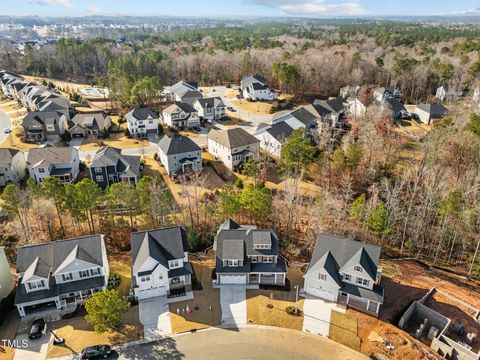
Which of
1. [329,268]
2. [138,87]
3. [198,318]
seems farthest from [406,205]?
[138,87]

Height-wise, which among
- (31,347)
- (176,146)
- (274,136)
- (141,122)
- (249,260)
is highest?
(141,122)

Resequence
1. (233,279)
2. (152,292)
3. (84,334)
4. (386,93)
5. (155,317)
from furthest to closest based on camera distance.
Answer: (386,93), (233,279), (152,292), (155,317), (84,334)

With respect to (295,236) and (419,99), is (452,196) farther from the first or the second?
(419,99)

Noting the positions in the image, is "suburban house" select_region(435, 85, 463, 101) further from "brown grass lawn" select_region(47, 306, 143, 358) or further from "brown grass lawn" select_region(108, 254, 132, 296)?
"brown grass lawn" select_region(47, 306, 143, 358)

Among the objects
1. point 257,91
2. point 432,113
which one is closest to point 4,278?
point 257,91

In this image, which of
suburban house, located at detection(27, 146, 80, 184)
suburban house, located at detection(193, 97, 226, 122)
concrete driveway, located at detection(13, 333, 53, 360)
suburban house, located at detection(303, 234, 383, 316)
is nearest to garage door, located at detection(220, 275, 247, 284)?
suburban house, located at detection(303, 234, 383, 316)

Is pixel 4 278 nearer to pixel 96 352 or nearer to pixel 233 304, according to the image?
pixel 96 352

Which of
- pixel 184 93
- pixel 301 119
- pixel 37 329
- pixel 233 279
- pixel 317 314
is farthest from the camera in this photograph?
pixel 184 93
